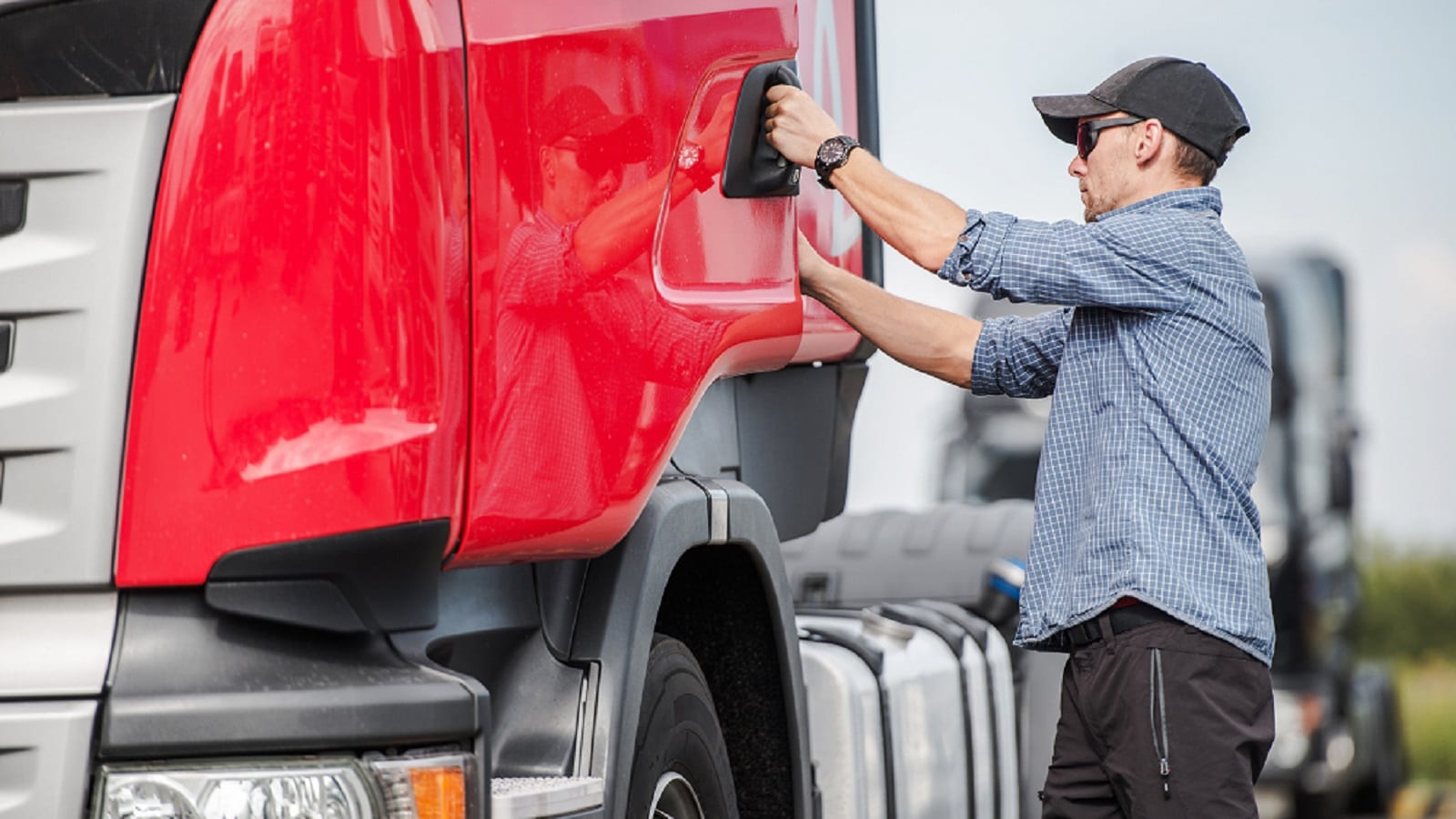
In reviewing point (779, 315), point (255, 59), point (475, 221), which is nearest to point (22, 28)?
point (255, 59)

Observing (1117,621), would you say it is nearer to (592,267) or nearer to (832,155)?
(832,155)

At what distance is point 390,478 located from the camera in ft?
6.57

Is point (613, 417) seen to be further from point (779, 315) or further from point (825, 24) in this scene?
point (825, 24)

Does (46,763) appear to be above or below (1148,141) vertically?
below

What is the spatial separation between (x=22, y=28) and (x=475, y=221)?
1.79ft

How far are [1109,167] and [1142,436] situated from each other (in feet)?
1.83

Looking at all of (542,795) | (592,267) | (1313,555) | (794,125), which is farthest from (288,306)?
(1313,555)

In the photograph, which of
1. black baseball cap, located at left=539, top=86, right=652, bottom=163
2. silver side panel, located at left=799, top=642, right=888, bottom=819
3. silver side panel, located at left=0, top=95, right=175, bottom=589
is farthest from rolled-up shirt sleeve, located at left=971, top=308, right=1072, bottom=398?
silver side panel, located at left=0, top=95, right=175, bottom=589

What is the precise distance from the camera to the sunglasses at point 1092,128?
3451mm

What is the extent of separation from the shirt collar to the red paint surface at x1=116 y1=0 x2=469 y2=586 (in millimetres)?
1717

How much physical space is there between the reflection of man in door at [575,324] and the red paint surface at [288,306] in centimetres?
15

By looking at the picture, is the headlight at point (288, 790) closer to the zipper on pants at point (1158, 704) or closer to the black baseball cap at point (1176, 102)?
the zipper on pants at point (1158, 704)

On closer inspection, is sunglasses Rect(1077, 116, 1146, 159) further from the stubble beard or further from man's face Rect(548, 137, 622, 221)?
man's face Rect(548, 137, 622, 221)

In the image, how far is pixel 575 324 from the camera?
2.33 metres
